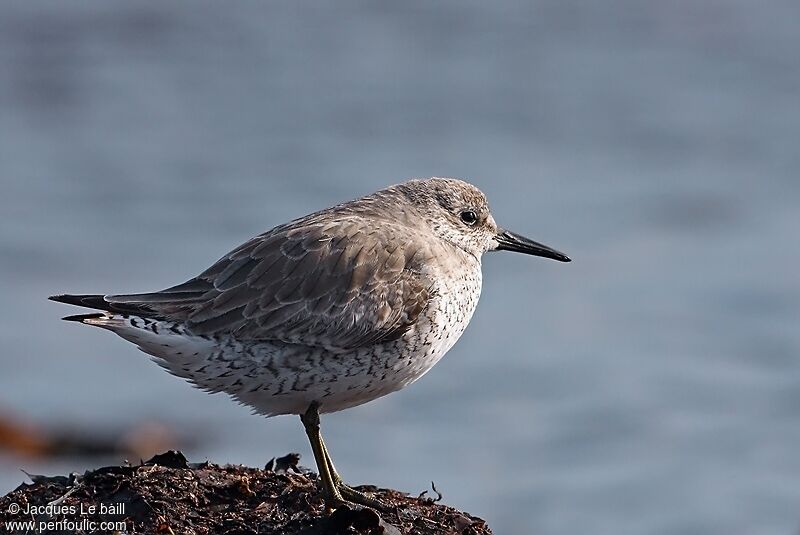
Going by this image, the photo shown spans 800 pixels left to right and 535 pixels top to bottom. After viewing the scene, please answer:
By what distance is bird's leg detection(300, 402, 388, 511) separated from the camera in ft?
18.4

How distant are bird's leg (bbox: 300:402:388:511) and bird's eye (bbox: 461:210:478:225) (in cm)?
148

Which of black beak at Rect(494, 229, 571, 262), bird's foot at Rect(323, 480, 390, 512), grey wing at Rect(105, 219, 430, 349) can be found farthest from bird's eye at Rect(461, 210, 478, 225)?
bird's foot at Rect(323, 480, 390, 512)

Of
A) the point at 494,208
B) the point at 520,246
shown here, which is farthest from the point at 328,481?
the point at 494,208

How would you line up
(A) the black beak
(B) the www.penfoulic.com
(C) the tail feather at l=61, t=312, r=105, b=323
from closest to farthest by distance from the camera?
(B) the www.penfoulic.com, (C) the tail feather at l=61, t=312, r=105, b=323, (A) the black beak

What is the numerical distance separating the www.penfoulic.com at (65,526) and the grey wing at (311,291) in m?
1.07

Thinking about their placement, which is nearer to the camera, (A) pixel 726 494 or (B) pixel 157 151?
(A) pixel 726 494

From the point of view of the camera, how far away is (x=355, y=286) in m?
6.11

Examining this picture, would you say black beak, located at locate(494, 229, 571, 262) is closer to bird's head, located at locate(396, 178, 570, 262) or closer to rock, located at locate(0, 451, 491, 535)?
bird's head, located at locate(396, 178, 570, 262)

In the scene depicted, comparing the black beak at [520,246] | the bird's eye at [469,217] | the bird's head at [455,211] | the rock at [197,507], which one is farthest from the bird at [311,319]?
the black beak at [520,246]

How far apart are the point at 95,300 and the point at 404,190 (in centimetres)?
171

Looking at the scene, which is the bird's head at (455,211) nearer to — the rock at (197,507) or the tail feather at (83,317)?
the rock at (197,507)

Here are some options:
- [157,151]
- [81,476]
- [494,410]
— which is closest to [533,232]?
[494,410]

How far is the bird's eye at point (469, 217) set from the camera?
6.95 m

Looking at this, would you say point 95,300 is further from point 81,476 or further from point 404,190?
point 404,190
